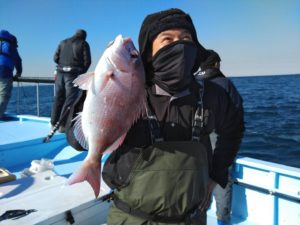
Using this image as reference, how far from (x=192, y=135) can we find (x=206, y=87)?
366 millimetres

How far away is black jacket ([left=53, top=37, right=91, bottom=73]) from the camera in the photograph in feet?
19.7

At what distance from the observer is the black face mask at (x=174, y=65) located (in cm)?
→ 170

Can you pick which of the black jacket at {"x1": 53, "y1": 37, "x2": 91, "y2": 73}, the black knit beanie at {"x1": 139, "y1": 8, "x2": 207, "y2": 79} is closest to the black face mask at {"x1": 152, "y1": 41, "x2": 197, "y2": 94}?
the black knit beanie at {"x1": 139, "y1": 8, "x2": 207, "y2": 79}

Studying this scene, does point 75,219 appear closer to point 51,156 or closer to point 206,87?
point 206,87

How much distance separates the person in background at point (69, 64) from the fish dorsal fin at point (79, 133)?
4.42m

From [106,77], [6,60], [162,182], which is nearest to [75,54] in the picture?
[6,60]

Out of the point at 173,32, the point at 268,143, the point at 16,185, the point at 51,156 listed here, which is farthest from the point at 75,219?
the point at 268,143

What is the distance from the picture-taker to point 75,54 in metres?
6.00

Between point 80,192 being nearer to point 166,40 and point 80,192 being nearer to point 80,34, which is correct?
point 166,40

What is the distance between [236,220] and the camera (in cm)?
403

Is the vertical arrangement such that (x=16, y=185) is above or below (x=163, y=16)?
below

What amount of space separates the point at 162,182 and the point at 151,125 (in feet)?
1.05

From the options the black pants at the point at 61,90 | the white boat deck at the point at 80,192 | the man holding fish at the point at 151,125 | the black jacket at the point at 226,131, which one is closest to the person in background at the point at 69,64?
the black pants at the point at 61,90

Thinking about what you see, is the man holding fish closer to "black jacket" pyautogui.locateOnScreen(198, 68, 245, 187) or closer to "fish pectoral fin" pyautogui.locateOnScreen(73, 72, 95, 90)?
"fish pectoral fin" pyautogui.locateOnScreen(73, 72, 95, 90)
